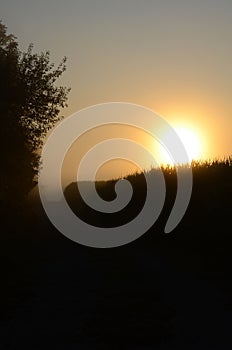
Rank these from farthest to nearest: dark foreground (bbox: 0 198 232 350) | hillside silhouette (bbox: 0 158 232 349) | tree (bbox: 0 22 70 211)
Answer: tree (bbox: 0 22 70 211)
hillside silhouette (bbox: 0 158 232 349)
dark foreground (bbox: 0 198 232 350)

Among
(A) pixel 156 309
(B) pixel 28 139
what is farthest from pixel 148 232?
(A) pixel 156 309

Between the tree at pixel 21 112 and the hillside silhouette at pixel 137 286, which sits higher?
the tree at pixel 21 112

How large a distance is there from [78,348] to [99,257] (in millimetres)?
13964

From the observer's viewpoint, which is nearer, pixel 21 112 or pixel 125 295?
pixel 125 295

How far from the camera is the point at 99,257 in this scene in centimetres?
2469

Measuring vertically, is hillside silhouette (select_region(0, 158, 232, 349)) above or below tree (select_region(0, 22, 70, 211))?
below

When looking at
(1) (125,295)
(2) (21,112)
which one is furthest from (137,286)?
(2) (21,112)

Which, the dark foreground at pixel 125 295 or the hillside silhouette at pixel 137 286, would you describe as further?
the hillside silhouette at pixel 137 286

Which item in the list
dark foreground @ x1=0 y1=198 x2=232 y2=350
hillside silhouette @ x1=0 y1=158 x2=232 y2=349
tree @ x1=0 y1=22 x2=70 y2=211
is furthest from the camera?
tree @ x1=0 y1=22 x2=70 y2=211

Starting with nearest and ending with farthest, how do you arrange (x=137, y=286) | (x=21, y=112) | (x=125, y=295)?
(x=125, y=295)
(x=137, y=286)
(x=21, y=112)

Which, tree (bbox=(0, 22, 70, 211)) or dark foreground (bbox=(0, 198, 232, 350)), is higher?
tree (bbox=(0, 22, 70, 211))

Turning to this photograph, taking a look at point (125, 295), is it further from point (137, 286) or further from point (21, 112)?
point (21, 112)

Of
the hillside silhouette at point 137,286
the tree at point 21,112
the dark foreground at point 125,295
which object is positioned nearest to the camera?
the dark foreground at point 125,295

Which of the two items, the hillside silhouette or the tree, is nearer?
the hillside silhouette
